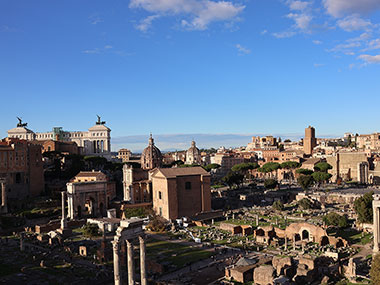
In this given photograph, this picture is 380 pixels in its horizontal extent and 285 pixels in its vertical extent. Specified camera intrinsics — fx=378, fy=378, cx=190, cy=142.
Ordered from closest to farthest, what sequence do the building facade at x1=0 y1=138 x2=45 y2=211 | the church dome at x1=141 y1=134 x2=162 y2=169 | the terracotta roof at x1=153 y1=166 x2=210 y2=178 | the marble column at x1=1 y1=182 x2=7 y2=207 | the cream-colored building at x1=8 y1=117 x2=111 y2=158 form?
the terracotta roof at x1=153 y1=166 x2=210 y2=178, the marble column at x1=1 y1=182 x2=7 y2=207, the building facade at x1=0 y1=138 x2=45 y2=211, the church dome at x1=141 y1=134 x2=162 y2=169, the cream-colored building at x1=8 y1=117 x2=111 y2=158

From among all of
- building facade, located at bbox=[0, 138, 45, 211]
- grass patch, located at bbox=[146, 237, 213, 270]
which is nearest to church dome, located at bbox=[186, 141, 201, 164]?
building facade, located at bbox=[0, 138, 45, 211]

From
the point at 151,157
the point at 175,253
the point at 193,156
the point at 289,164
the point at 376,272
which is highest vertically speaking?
the point at 151,157

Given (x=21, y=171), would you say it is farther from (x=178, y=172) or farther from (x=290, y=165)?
(x=290, y=165)

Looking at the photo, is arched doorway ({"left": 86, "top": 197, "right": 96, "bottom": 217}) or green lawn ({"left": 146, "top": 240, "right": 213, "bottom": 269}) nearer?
green lawn ({"left": 146, "top": 240, "right": 213, "bottom": 269})

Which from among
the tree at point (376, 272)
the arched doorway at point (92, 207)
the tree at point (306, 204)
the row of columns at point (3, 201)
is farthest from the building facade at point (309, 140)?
the tree at point (376, 272)

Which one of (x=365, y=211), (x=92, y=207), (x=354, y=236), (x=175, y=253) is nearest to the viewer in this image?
(x=175, y=253)

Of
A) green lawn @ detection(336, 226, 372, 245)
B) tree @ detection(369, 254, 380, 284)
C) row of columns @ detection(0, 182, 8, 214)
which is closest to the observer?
tree @ detection(369, 254, 380, 284)

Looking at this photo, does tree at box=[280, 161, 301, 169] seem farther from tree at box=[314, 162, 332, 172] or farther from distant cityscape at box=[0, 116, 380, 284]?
tree at box=[314, 162, 332, 172]

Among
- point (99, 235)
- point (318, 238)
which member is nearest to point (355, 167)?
point (318, 238)

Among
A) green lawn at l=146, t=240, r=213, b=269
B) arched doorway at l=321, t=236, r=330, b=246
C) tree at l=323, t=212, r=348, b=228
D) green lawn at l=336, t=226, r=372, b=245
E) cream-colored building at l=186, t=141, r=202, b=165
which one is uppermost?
cream-colored building at l=186, t=141, r=202, b=165

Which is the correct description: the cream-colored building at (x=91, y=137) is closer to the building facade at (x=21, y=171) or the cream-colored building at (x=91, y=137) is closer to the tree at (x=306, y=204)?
the building facade at (x=21, y=171)

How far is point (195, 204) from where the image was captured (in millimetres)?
45406

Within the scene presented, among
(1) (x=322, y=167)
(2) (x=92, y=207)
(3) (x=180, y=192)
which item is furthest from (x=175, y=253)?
(1) (x=322, y=167)

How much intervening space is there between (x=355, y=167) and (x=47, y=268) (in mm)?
67767
